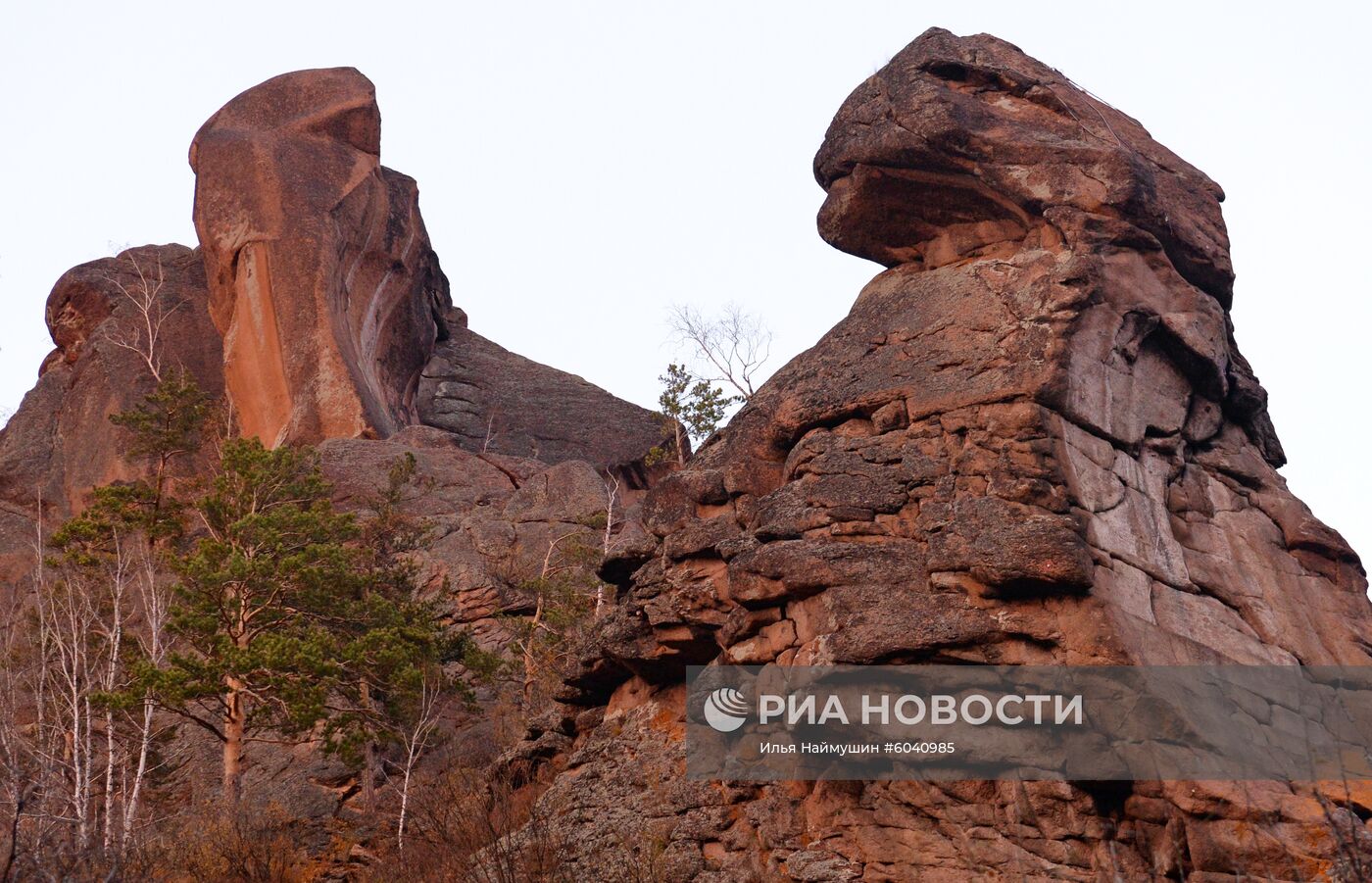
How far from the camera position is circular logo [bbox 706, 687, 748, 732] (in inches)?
603

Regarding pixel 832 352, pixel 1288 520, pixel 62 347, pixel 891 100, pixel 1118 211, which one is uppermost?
pixel 62 347

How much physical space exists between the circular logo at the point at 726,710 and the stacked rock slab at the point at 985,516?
540 mm

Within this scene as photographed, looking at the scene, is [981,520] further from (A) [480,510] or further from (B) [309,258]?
(B) [309,258]

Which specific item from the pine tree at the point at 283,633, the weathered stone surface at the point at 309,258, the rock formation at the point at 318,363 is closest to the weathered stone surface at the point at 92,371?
the rock formation at the point at 318,363

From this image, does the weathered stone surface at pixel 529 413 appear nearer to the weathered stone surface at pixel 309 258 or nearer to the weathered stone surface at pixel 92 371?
the weathered stone surface at pixel 309 258

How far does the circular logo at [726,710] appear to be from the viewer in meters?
15.3

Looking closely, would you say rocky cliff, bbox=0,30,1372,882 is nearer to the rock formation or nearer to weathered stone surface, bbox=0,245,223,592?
the rock formation

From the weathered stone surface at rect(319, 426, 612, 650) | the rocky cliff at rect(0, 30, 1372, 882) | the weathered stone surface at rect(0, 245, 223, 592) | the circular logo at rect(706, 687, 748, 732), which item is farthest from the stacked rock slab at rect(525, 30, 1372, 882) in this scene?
the weathered stone surface at rect(0, 245, 223, 592)

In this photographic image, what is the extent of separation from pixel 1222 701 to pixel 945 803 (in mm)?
2833

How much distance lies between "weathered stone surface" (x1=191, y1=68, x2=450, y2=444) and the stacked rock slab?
2270 cm

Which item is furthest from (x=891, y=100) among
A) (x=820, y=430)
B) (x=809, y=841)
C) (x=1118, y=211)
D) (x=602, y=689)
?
(x=809, y=841)

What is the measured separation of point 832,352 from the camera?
17.3 meters

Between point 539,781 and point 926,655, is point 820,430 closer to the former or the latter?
point 926,655

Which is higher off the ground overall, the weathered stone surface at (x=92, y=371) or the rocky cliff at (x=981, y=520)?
the weathered stone surface at (x=92, y=371)
